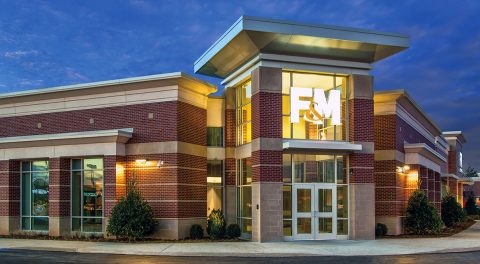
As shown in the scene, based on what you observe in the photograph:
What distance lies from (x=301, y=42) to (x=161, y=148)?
25.9ft

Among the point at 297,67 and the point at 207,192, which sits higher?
the point at 297,67

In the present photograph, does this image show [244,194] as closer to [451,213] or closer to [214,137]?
[214,137]

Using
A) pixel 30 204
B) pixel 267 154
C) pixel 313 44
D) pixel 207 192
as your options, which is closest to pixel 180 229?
pixel 207 192

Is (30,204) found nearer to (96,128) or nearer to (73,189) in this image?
(73,189)

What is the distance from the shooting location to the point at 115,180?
24172 millimetres

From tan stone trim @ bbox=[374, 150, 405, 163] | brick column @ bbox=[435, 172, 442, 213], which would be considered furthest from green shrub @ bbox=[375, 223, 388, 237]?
brick column @ bbox=[435, 172, 442, 213]

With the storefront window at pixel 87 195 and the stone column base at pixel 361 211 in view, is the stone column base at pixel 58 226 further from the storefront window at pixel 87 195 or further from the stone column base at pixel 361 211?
the stone column base at pixel 361 211

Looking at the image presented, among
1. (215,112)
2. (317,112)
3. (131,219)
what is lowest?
(131,219)

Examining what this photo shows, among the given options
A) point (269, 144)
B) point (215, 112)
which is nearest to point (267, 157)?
point (269, 144)

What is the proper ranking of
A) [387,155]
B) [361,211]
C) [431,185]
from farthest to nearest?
[431,185]
[387,155]
[361,211]

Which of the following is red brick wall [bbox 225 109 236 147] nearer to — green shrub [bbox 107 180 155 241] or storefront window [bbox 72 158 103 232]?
green shrub [bbox 107 180 155 241]

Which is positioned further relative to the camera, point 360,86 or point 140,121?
point 140,121

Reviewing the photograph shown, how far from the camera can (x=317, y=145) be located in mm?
23125

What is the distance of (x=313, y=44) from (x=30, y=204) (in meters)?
16.0
